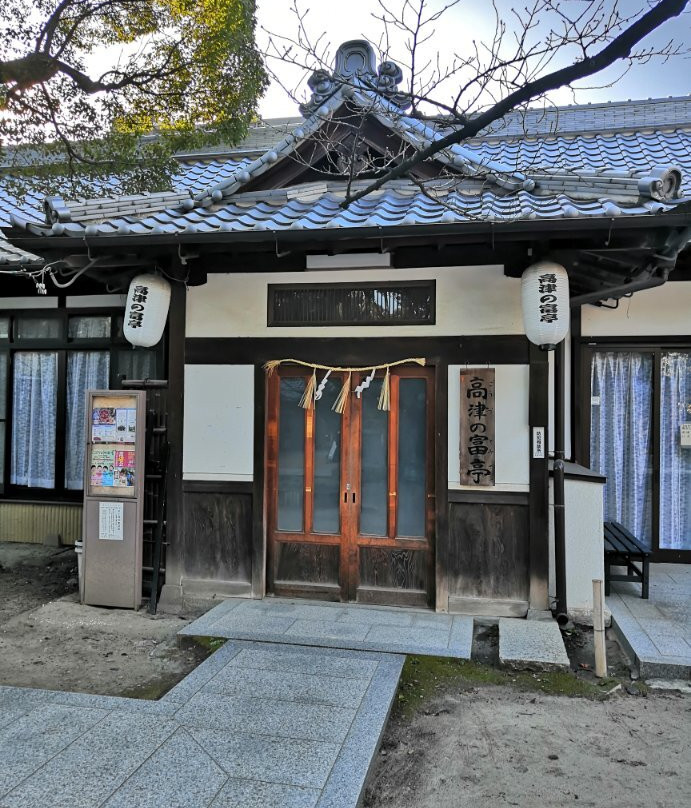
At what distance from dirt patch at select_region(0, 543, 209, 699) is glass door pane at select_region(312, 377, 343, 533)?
1759 millimetres

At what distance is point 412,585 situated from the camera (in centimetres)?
647

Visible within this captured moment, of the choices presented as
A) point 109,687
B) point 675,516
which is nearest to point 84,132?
point 109,687

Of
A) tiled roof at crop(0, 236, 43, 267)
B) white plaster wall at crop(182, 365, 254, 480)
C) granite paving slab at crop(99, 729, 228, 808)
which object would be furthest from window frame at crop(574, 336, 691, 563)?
tiled roof at crop(0, 236, 43, 267)

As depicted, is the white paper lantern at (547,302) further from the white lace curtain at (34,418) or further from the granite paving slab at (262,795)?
the white lace curtain at (34,418)

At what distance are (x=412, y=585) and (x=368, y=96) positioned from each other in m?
5.33

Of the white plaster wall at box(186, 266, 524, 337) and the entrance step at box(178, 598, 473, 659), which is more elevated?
the white plaster wall at box(186, 266, 524, 337)

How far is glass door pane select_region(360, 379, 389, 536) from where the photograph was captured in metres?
6.57

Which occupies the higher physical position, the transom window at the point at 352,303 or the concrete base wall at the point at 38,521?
the transom window at the point at 352,303

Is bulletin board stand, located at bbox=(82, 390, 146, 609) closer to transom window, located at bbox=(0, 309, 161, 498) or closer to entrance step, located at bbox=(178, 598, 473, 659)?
entrance step, located at bbox=(178, 598, 473, 659)

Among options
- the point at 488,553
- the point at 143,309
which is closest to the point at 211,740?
the point at 488,553

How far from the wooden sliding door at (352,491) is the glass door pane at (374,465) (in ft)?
0.04

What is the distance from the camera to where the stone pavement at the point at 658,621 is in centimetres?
504

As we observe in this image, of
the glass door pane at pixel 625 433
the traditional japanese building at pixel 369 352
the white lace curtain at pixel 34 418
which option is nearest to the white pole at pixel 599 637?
the traditional japanese building at pixel 369 352

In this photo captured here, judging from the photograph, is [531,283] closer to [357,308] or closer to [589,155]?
[357,308]
